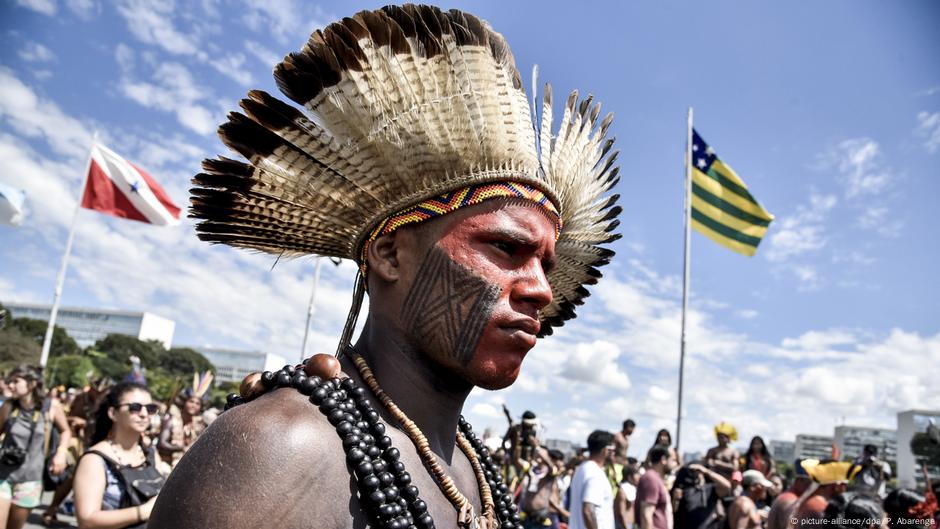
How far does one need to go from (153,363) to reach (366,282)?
10074cm

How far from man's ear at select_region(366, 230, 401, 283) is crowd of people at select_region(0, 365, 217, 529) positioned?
3172 millimetres

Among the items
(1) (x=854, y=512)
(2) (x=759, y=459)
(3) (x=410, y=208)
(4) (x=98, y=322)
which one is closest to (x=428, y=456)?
(3) (x=410, y=208)

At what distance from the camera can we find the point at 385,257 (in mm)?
2164

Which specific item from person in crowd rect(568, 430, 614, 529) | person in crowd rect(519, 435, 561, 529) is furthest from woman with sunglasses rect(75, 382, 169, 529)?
person in crowd rect(519, 435, 561, 529)

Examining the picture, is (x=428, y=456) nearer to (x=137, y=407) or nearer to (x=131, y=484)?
(x=131, y=484)

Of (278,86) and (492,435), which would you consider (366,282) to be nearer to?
(278,86)

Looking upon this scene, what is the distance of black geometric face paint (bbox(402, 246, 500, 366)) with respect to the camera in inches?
78.7

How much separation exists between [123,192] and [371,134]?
1627cm

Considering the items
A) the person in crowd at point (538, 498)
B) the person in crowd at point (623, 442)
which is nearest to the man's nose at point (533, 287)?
the person in crowd at point (538, 498)

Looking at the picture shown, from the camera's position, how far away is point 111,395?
500cm

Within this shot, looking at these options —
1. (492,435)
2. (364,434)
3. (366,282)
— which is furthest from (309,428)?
(492,435)

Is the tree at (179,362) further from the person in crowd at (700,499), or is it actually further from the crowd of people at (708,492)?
the person in crowd at (700,499)

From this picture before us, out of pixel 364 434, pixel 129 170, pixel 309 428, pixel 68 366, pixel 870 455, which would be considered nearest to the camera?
pixel 309 428

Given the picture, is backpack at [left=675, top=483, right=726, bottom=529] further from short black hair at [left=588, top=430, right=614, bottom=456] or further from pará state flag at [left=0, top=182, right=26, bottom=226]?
pará state flag at [left=0, top=182, right=26, bottom=226]
